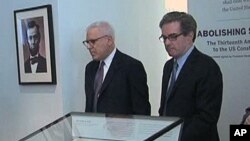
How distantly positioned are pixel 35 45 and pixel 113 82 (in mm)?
1071

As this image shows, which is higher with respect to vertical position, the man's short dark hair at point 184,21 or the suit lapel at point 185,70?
the man's short dark hair at point 184,21

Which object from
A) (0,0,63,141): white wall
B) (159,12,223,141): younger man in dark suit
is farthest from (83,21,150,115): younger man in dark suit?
(0,0,63,141): white wall

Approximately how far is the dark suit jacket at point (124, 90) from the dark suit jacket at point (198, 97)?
1.62ft

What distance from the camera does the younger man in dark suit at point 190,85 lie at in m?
2.27

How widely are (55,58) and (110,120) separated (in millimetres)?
1853

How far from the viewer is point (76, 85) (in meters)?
3.68

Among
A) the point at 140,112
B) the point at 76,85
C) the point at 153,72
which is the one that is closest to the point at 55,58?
the point at 76,85

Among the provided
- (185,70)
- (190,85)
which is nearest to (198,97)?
(190,85)

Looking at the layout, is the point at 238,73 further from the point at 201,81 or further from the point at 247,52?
the point at 201,81

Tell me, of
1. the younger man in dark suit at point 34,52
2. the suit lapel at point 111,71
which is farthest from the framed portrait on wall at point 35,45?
the suit lapel at point 111,71

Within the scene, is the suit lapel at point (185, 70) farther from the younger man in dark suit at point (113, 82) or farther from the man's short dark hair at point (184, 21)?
the younger man in dark suit at point (113, 82)

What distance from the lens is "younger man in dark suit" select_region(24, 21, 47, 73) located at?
3.64 m

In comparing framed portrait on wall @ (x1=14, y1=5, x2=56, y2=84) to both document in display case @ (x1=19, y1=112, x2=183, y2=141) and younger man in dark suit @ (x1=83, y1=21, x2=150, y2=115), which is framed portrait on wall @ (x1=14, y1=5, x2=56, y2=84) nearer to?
younger man in dark suit @ (x1=83, y1=21, x2=150, y2=115)

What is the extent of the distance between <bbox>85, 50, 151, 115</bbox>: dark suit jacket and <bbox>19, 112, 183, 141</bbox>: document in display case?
3.14ft
